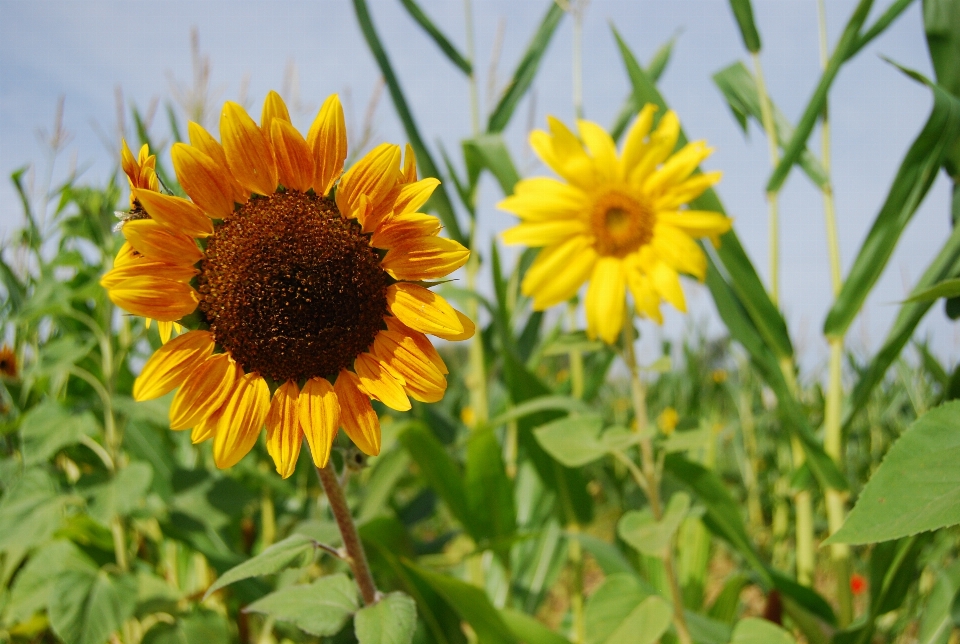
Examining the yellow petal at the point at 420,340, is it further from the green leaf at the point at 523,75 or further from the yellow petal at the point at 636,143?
the green leaf at the point at 523,75

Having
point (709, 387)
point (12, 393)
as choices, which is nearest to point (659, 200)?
point (12, 393)

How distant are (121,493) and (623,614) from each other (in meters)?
0.99

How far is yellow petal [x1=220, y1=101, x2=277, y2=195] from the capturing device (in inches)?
31.0

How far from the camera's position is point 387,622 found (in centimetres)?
79

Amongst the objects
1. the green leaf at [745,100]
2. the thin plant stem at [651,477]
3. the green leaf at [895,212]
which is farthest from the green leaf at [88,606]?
the green leaf at [745,100]

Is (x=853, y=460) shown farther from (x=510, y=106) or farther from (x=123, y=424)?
(x=123, y=424)

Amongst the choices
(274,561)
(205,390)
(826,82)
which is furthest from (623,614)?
(826,82)

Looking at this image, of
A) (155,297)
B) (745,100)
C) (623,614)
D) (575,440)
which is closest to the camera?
(155,297)

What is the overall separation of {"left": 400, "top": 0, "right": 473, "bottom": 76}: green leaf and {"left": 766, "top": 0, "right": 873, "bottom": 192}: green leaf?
3.28 ft

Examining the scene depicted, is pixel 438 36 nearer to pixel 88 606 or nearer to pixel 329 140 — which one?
pixel 329 140

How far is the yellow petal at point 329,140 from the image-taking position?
0.80m

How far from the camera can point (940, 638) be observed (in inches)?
47.6

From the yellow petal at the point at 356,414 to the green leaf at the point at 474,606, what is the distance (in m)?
0.56

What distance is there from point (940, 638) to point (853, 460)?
195 cm
